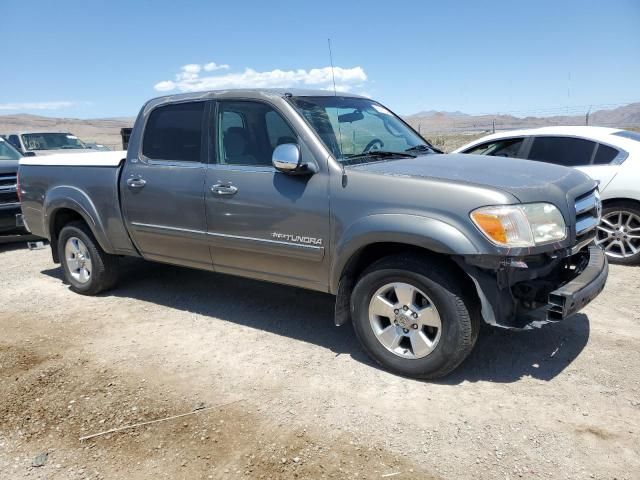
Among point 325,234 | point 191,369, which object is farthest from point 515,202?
point 191,369

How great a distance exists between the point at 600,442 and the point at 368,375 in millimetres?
1465

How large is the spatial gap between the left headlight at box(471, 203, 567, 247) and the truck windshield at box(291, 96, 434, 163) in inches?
45.5

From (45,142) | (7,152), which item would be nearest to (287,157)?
(7,152)

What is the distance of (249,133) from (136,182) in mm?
1285

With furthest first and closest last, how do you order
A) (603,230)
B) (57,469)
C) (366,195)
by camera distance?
(603,230), (366,195), (57,469)

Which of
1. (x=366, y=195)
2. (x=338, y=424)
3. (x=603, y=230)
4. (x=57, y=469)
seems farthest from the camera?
(x=603, y=230)

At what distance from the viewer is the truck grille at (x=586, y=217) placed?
12.0 feet

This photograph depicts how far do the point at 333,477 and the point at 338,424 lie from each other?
19.3 inches

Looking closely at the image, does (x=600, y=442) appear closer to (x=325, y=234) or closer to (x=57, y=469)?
(x=325, y=234)

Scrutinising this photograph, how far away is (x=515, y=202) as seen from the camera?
10.6 feet

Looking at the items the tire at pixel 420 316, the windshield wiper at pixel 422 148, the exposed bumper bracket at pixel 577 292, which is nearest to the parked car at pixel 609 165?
the windshield wiper at pixel 422 148

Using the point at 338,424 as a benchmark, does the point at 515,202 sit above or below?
above

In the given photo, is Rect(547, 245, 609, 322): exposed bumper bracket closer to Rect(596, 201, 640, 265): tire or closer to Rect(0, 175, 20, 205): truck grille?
Rect(596, 201, 640, 265): tire

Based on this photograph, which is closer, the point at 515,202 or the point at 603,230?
the point at 515,202
